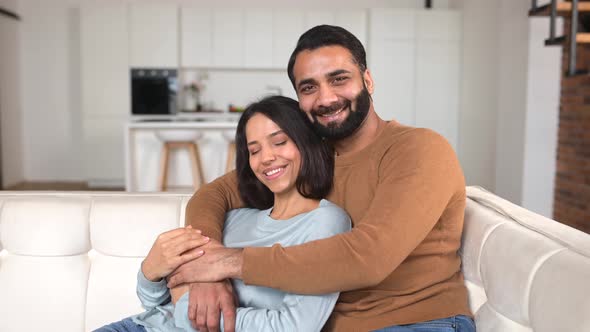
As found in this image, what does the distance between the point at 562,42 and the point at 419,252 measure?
2681 millimetres

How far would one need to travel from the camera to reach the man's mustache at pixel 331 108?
1.56m

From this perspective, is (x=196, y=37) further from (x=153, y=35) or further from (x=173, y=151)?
(x=173, y=151)

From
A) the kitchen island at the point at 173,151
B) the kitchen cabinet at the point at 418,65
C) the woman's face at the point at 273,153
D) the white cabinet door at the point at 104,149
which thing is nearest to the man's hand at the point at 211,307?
the woman's face at the point at 273,153

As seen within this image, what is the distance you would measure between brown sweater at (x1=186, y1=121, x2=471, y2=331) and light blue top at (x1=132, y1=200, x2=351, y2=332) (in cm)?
7

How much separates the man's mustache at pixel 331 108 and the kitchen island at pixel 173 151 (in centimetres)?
397

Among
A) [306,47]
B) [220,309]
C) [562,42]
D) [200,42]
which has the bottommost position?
[220,309]

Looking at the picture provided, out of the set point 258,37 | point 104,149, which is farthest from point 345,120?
point 104,149

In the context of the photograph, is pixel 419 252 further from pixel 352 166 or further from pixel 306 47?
pixel 306 47


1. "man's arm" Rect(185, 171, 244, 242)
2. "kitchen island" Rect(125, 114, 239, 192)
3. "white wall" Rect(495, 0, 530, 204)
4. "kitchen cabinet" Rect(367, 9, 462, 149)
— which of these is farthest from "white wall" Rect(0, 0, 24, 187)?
"man's arm" Rect(185, 171, 244, 242)

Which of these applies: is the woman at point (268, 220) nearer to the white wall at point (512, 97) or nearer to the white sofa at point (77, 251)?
the white sofa at point (77, 251)

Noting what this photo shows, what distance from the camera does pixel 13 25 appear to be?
8094 mm

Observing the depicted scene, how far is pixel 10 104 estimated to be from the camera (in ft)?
26.1

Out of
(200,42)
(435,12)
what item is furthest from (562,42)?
(200,42)

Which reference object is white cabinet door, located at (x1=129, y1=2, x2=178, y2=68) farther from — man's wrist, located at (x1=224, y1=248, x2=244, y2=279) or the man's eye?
man's wrist, located at (x1=224, y1=248, x2=244, y2=279)
